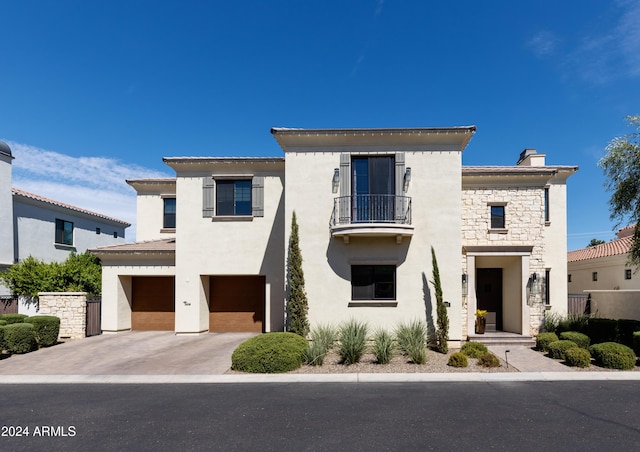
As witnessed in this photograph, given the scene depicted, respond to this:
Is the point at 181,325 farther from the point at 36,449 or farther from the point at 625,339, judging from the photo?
the point at 625,339

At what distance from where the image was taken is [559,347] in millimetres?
12078

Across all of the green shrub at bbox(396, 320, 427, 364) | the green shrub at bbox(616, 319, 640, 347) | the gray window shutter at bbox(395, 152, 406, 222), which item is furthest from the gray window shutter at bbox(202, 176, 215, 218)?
the green shrub at bbox(616, 319, 640, 347)

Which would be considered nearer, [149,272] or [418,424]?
[418,424]

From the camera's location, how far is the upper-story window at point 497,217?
15.6 metres

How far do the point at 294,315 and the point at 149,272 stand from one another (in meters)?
7.94

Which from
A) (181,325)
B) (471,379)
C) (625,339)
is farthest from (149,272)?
(625,339)

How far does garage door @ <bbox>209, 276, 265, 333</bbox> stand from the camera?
682 inches

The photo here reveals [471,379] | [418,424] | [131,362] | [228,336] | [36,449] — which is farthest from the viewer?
[228,336]

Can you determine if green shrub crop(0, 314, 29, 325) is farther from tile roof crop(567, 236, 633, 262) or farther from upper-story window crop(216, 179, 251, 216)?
tile roof crop(567, 236, 633, 262)

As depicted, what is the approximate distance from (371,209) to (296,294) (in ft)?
13.3

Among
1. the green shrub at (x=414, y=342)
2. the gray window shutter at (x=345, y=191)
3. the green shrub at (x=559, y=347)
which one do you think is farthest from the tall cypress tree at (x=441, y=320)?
the gray window shutter at (x=345, y=191)

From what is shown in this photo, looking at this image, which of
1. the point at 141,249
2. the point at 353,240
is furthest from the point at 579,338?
the point at 141,249

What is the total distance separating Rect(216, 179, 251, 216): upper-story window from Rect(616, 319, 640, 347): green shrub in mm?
14442

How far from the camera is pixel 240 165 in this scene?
1645 centimetres
